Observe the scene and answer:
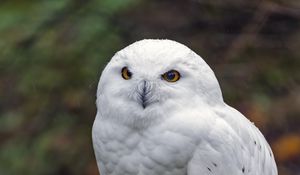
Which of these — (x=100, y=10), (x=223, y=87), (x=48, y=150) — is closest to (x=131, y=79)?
(x=100, y=10)

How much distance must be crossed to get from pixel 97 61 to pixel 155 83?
2.83 metres

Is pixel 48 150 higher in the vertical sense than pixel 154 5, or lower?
lower

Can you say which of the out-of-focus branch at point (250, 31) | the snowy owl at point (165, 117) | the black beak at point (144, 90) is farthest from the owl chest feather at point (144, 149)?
the out-of-focus branch at point (250, 31)

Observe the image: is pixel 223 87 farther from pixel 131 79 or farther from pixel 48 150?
pixel 131 79

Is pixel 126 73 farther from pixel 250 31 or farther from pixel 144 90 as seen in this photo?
pixel 250 31

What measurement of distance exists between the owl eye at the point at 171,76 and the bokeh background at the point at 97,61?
99.8 inches

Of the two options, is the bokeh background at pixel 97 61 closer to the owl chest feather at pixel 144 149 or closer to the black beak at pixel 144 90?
the owl chest feather at pixel 144 149

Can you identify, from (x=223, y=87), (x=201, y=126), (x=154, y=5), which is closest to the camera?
(x=201, y=126)

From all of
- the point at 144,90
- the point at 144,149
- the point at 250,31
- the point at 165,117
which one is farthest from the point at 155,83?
the point at 250,31

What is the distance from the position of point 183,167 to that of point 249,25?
13.2ft

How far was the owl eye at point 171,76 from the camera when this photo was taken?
3.64 meters

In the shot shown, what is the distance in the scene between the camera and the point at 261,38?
7.62 metres

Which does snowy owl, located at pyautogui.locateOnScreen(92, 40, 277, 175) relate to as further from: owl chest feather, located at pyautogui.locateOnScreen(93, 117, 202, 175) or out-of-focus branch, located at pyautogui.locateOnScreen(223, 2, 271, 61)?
out-of-focus branch, located at pyautogui.locateOnScreen(223, 2, 271, 61)

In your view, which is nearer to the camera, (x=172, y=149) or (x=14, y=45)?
(x=172, y=149)
